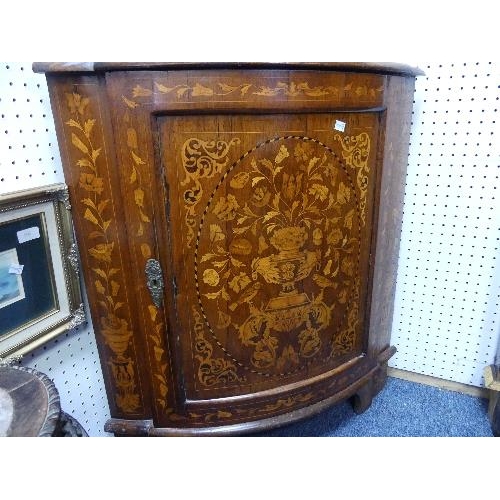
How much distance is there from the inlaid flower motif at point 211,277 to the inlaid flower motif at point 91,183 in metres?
0.25

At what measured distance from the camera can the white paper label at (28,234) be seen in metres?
0.85

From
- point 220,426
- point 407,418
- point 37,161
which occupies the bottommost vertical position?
point 407,418

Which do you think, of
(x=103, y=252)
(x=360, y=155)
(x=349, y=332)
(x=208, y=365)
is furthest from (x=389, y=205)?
(x=103, y=252)

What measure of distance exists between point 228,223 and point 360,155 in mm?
331

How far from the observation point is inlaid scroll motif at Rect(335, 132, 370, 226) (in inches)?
33.2

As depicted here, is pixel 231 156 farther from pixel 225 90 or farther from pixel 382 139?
pixel 382 139

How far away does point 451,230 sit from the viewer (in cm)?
125

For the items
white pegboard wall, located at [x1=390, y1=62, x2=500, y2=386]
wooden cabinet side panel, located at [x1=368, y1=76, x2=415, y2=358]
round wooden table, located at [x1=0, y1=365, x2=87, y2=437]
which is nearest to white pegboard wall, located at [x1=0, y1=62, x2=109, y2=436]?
round wooden table, located at [x1=0, y1=365, x2=87, y2=437]

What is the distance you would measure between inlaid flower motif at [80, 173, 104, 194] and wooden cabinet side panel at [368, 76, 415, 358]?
2.01ft

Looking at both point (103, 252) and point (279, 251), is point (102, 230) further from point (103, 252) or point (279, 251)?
point (279, 251)

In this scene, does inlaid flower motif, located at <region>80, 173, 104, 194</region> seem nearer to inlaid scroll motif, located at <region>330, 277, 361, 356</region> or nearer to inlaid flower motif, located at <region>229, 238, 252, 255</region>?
inlaid flower motif, located at <region>229, 238, 252, 255</region>

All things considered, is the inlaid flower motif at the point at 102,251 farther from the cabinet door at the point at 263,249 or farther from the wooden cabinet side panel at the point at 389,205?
the wooden cabinet side panel at the point at 389,205

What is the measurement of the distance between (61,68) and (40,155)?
27cm
